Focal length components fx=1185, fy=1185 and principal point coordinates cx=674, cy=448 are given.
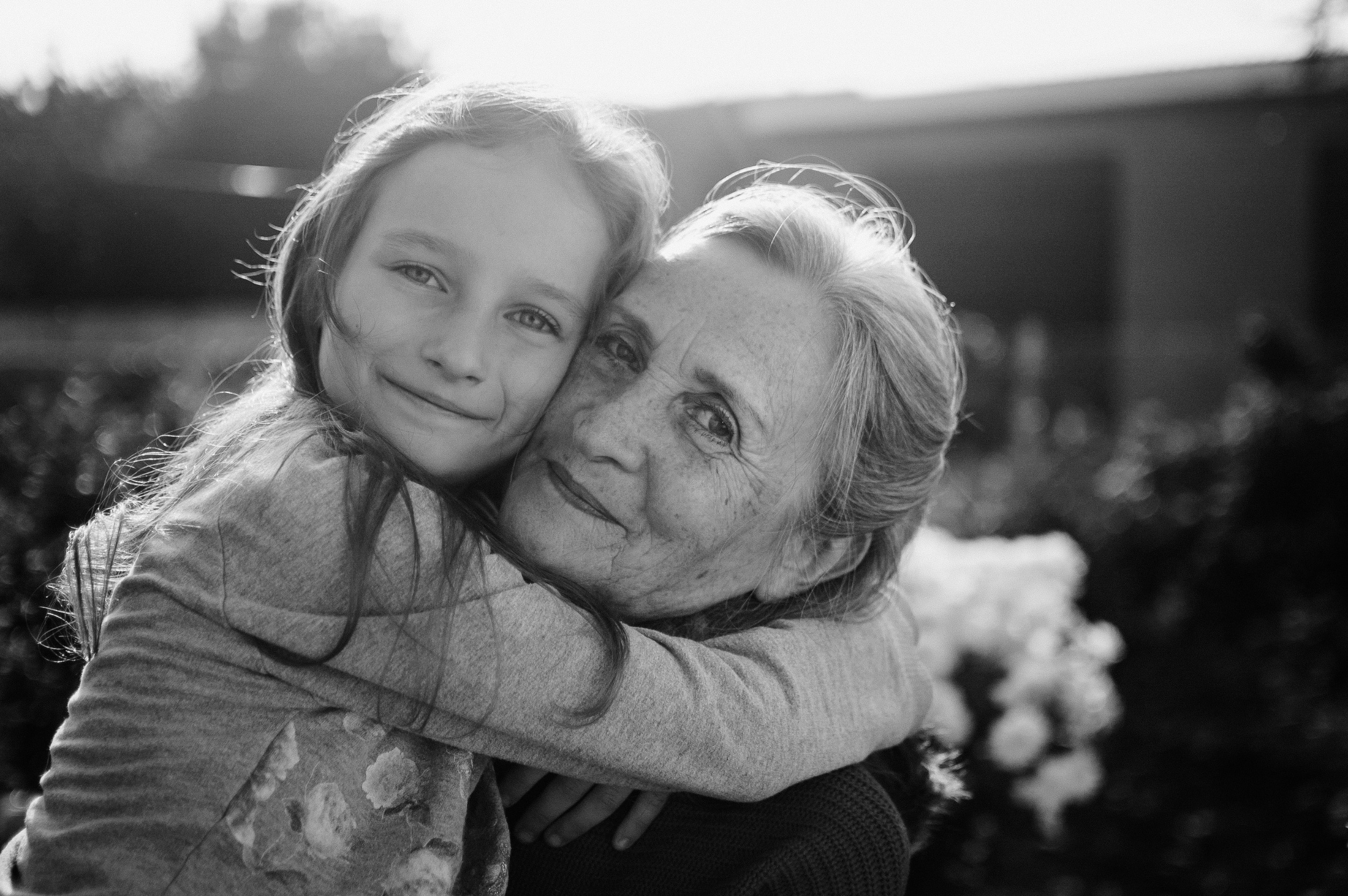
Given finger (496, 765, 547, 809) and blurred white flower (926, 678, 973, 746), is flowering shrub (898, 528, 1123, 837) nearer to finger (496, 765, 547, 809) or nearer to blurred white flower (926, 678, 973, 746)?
blurred white flower (926, 678, 973, 746)

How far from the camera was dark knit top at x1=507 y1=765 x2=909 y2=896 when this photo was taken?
1849mm

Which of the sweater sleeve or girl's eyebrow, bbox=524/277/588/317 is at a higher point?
girl's eyebrow, bbox=524/277/588/317

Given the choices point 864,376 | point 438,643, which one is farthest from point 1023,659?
point 438,643

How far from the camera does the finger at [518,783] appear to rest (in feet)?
6.51

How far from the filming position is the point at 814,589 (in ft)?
7.30

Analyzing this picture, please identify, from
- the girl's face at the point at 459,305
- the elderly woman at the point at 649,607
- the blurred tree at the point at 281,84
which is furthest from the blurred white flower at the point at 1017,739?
the blurred tree at the point at 281,84

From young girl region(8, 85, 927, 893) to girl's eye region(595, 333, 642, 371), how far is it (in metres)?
0.07

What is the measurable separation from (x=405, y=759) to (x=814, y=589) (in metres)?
0.86

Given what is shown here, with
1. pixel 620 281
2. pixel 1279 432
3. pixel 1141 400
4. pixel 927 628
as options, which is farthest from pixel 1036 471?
pixel 620 281

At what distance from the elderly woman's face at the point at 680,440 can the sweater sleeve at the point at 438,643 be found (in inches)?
8.3

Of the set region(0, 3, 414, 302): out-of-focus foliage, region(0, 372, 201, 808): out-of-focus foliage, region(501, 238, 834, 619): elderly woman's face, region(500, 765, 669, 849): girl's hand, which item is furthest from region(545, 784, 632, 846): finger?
region(0, 3, 414, 302): out-of-focus foliage

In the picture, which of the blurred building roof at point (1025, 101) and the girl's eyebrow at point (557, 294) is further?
the blurred building roof at point (1025, 101)

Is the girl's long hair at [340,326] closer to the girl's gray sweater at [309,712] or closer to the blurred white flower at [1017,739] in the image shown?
the girl's gray sweater at [309,712]

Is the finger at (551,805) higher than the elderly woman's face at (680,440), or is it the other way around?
the elderly woman's face at (680,440)
